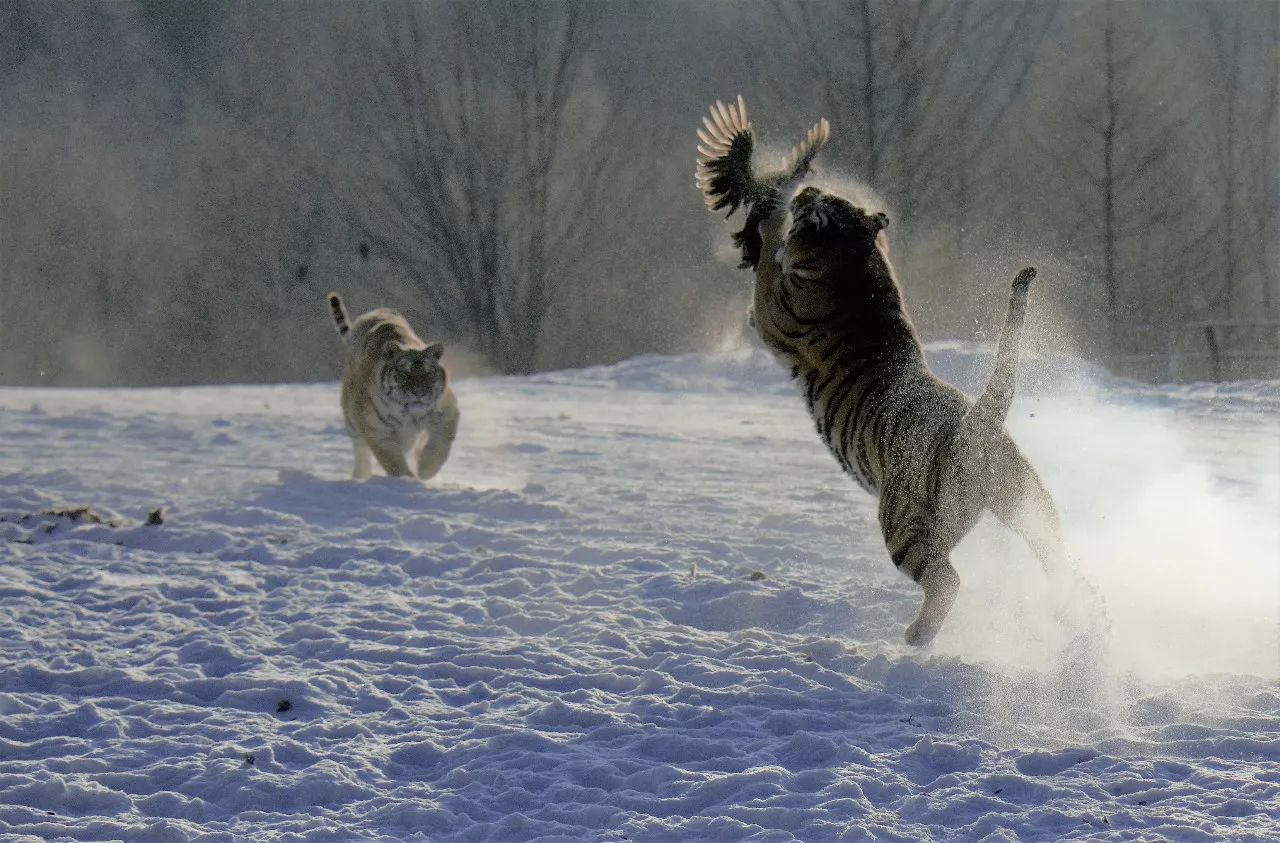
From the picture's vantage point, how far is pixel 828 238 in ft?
17.9

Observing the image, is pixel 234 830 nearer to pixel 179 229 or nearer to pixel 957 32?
pixel 957 32

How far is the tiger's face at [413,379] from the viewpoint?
9500 mm

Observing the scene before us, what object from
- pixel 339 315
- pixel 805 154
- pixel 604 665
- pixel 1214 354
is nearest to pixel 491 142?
pixel 1214 354

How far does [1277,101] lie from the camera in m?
29.0

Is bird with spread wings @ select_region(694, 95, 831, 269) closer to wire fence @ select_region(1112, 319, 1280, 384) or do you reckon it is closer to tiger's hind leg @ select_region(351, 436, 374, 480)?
tiger's hind leg @ select_region(351, 436, 374, 480)

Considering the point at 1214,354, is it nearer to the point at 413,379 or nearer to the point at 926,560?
the point at 413,379

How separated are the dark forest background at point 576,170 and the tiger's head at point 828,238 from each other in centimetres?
932

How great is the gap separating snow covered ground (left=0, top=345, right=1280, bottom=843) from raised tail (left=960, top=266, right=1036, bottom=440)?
929 millimetres

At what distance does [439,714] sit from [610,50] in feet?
88.6

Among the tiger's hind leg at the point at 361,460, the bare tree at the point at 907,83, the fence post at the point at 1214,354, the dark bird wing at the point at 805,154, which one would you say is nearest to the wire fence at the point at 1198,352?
the fence post at the point at 1214,354

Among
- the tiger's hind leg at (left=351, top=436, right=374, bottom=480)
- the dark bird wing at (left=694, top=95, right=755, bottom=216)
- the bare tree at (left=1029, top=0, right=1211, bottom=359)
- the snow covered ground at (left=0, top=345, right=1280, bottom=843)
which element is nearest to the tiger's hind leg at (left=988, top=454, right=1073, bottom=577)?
the snow covered ground at (left=0, top=345, right=1280, bottom=843)

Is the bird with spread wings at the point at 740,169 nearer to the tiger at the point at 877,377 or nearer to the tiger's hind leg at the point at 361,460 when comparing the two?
the tiger at the point at 877,377

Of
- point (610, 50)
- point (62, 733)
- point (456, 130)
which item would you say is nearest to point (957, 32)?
point (610, 50)

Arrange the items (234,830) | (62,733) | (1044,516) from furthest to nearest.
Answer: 1. (1044,516)
2. (62,733)
3. (234,830)
